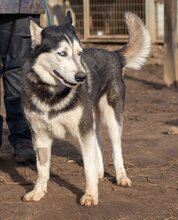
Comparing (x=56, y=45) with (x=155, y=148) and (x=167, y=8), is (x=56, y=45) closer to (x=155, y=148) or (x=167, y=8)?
(x=155, y=148)

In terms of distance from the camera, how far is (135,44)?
Result: 475cm

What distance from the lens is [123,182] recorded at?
4.24m

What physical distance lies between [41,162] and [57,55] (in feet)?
2.67

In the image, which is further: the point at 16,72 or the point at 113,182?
the point at 16,72

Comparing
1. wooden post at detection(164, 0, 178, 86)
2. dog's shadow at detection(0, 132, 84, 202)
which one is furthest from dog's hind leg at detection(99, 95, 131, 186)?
wooden post at detection(164, 0, 178, 86)

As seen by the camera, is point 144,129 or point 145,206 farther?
point 144,129

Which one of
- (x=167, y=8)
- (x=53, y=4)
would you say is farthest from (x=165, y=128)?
(x=53, y=4)

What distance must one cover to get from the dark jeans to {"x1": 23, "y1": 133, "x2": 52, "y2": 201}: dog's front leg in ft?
3.08

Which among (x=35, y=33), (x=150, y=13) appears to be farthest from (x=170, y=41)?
(x=35, y=33)

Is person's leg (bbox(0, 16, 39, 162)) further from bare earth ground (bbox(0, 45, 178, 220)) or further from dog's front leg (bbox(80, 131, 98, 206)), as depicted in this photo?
dog's front leg (bbox(80, 131, 98, 206))

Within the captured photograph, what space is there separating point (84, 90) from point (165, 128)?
2.64 meters

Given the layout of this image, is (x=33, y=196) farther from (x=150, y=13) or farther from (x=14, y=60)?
(x=150, y=13)

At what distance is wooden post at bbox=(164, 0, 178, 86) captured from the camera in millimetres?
9297

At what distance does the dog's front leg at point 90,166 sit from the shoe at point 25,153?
3.59 ft
